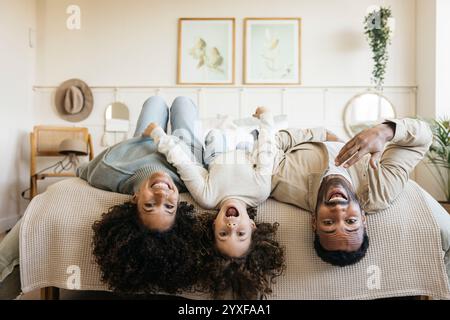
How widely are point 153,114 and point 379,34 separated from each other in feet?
7.51

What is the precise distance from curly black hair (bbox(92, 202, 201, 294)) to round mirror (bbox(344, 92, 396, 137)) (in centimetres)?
264

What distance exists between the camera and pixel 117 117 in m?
3.45

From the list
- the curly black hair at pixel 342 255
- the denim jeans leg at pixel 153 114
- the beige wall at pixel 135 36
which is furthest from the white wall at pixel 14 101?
the curly black hair at pixel 342 255

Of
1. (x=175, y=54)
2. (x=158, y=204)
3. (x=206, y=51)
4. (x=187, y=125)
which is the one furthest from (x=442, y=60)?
(x=158, y=204)

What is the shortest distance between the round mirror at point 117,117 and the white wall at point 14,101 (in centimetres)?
69

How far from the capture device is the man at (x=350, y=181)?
37.9 inches

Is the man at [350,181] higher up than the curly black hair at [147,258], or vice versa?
the man at [350,181]

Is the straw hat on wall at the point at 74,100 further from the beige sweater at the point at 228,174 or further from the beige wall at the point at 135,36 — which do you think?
the beige sweater at the point at 228,174

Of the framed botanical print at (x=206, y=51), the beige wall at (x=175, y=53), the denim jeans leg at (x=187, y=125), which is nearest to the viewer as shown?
the denim jeans leg at (x=187, y=125)

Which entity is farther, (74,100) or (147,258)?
(74,100)

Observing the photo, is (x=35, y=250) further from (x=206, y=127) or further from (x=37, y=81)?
(x=37, y=81)

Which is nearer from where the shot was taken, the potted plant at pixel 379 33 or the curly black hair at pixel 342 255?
the curly black hair at pixel 342 255

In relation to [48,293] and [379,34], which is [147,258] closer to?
[48,293]
